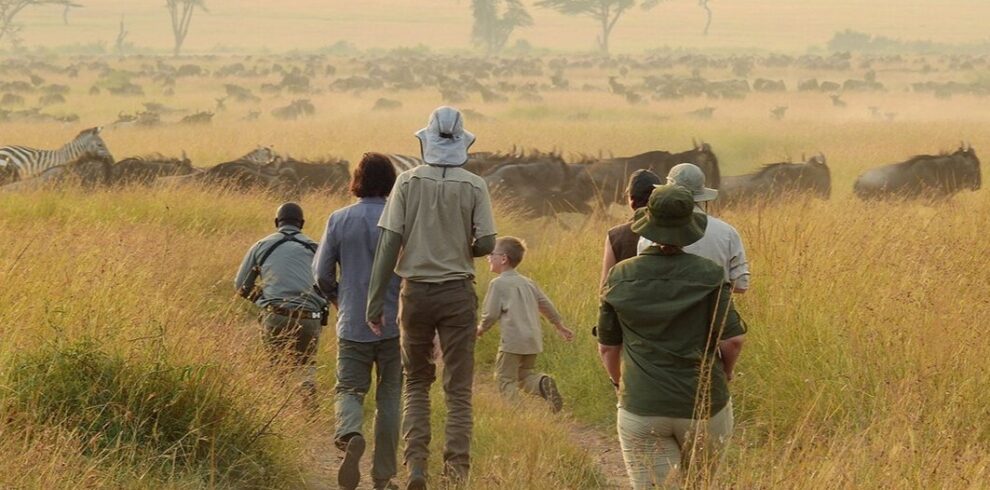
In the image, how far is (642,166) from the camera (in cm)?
1877

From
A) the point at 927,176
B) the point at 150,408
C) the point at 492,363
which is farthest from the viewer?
the point at 927,176

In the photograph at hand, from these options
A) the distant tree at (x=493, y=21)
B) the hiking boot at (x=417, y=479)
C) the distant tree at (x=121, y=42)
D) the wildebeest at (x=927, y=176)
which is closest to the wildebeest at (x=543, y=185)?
the wildebeest at (x=927, y=176)

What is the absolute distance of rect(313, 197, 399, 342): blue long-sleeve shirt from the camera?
22.4 ft

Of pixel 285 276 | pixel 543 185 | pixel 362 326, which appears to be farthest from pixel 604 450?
pixel 543 185

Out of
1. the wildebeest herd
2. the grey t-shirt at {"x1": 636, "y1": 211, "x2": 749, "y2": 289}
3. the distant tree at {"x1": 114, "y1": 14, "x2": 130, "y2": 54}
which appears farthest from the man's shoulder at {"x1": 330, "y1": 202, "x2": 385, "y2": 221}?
the distant tree at {"x1": 114, "y1": 14, "x2": 130, "y2": 54}

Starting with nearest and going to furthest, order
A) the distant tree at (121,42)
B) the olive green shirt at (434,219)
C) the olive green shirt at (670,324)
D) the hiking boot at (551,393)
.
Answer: the olive green shirt at (670,324) < the olive green shirt at (434,219) < the hiking boot at (551,393) < the distant tree at (121,42)

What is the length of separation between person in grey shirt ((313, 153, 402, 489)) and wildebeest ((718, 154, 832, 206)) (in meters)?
11.0

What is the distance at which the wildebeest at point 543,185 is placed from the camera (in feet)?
58.4

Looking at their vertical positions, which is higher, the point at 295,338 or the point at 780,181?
the point at 295,338

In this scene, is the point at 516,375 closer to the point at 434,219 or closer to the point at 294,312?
the point at 294,312

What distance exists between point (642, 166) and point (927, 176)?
4.05m

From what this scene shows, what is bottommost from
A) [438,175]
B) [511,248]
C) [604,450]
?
[604,450]

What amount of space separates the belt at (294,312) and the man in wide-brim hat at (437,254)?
157 centimetres

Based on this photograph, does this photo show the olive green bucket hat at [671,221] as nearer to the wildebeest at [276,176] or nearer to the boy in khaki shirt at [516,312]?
the boy in khaki shirt at [516,312]
